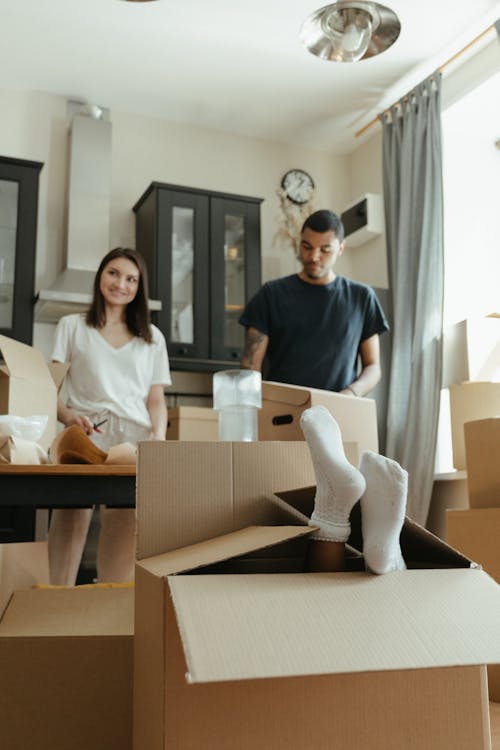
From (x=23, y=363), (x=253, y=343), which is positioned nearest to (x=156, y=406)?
(x=253, y=343)

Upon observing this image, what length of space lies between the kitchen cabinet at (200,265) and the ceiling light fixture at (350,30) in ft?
5.15

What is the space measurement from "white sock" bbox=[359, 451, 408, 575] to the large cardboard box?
2cm

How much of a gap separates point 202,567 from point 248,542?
64mm

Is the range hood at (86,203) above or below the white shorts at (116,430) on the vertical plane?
above

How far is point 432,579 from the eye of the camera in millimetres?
885

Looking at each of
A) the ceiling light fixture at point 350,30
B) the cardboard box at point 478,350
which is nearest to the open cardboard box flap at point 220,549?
the ceiling light fixture at point 350,30

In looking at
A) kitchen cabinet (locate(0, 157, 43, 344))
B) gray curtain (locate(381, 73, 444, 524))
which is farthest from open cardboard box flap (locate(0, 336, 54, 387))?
gray curtain (locate(381, 73, 444, 524))

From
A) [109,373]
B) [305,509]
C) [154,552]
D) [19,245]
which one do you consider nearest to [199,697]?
[154,552]

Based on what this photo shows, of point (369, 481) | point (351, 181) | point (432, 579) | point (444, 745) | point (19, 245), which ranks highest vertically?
point (351, 181)

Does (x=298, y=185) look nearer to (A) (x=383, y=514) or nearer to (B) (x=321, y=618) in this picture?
(A) (x=383, y=514)

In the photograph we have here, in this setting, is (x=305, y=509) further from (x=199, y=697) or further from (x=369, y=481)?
(x=199, y=697)

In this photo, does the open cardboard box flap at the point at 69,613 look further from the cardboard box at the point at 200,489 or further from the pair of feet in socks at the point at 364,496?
the pair of feet in socks at the point at 364,496

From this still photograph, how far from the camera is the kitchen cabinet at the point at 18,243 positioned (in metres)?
3.73

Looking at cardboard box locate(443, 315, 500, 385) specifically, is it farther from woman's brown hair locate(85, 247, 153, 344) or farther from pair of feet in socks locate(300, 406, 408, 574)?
pair of feet in socks locate(300, 406, 408, 574)
